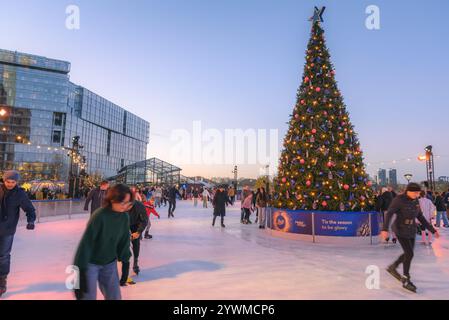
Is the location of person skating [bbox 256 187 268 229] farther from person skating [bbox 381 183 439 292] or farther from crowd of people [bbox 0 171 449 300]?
person skating [bbox 381 183 439 292]

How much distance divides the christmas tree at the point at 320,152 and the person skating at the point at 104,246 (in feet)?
23.8

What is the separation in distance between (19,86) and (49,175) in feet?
66.8

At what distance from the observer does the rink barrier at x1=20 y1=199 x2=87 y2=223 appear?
1339cm

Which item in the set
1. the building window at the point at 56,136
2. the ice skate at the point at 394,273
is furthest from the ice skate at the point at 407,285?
the building window at the point at 56,136

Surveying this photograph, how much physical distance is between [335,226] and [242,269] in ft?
13.2

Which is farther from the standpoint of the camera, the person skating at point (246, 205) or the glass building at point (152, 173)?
the glass building at point (152, 173)

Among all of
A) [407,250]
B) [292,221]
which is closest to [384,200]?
[292,221]

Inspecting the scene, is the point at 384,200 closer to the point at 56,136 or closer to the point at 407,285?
the point at 407,285

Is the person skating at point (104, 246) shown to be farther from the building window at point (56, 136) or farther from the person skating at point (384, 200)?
the building window at point (56, 136)

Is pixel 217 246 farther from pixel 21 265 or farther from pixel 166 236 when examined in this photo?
pixel 21 265

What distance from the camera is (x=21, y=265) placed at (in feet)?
18.5

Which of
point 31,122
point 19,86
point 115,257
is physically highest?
point 19,86

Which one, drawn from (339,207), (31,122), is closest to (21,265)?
(339,207)

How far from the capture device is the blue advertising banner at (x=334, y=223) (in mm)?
8445
